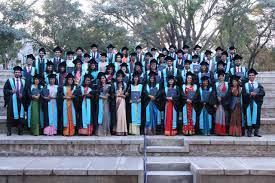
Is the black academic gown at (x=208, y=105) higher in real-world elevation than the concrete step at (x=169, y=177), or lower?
higher

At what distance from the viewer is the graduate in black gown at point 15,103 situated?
9742mm

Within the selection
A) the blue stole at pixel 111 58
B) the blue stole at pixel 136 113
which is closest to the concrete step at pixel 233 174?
the blue stole at pixel 136 113

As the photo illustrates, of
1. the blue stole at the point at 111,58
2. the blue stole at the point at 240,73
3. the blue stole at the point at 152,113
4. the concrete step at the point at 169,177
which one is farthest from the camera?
the blue stole at the point at 111,58

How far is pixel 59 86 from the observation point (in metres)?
10.1

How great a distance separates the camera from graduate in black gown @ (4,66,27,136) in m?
9.74

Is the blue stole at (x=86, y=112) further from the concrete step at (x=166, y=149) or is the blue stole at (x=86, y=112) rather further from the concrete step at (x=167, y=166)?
the concrete step at (x=167, y=166)

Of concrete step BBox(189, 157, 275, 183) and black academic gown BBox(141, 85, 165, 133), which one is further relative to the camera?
black academic gown BBox(141, 85, 165, 133)

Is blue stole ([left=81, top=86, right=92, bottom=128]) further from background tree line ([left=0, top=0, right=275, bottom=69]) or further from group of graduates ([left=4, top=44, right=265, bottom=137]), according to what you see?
background tree line ([left=0, top=0, right=275, bottom=69])

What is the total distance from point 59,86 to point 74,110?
0.75m

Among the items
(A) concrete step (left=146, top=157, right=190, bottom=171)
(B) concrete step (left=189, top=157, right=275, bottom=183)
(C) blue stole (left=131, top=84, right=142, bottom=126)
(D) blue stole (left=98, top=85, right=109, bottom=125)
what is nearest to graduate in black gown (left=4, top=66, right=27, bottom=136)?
(D) blue stole (left=98, top=85, right=109, bottom=125)

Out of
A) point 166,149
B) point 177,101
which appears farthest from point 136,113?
point 166,149

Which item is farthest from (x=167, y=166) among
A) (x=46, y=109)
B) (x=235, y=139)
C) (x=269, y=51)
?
(x=269, y=51)

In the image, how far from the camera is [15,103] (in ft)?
32.1

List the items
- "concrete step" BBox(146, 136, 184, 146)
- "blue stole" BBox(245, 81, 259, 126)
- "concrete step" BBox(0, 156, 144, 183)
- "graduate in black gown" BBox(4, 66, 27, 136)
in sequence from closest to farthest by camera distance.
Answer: "concrete step" BBox(0, 156, 144, 183), "concrete step" BBox(146, 136, 184, 146), "blue stole" BBox(245, 81, 259, 126), "graduate in black gown" BBox(4, 66, 27, 136)
